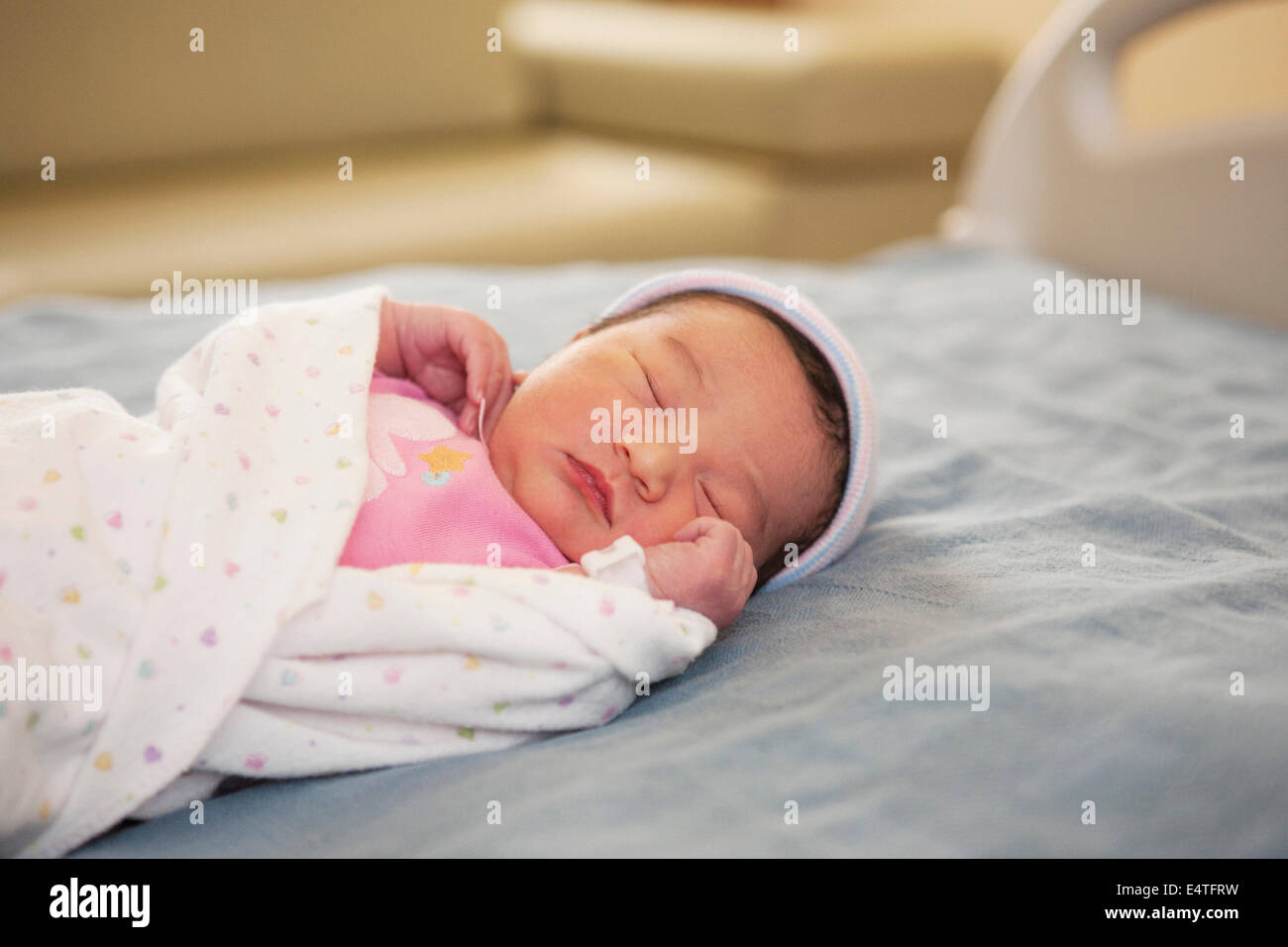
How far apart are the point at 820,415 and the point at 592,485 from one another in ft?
→ 0.76

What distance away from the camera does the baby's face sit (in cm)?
93

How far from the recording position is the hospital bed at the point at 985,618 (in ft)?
2.20

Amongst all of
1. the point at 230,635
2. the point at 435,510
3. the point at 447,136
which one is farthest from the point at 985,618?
the point at 447,136

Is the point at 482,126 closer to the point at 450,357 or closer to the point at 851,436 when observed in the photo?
the point at 450,357

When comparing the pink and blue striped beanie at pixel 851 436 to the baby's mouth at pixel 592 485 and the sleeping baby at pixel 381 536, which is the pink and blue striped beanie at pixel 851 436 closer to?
the sleeping baby at pixel 381 536

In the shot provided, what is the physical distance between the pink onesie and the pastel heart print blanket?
0.17 feet

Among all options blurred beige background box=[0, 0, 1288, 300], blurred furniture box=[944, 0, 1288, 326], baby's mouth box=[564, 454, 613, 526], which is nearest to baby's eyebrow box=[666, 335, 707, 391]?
baby's mouth box=[564, 454, 613, 526]

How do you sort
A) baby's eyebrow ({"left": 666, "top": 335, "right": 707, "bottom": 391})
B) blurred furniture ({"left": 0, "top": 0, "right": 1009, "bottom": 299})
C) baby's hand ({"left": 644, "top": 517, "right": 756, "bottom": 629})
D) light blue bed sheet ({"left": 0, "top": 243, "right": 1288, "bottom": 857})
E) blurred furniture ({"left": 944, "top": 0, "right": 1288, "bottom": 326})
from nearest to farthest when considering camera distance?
light blue bed sheet ({"left": 0, "top": 243, "right": 1288, "bottom": 857}) < baby's hand ({"left": 644, "top": 517, "right": 756, "bottom": 629}) < baby's eyebrow ({"left": 666, "top": 335, "right": 707, "bottom": 391}) < blurred furniture ({"left": 944, "top": 0, "right": 1288, "bottom": 326}) < blurred furniture ({"left": 0, "top": 0, "right": 1009, "bottom": 299})

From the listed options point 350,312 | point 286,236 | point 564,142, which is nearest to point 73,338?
point 350,312

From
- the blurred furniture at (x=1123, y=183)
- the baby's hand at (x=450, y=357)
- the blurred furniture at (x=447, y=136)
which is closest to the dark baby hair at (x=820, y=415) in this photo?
the baby's hand at (x=450, y=357)

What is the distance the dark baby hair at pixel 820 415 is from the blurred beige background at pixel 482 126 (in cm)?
146

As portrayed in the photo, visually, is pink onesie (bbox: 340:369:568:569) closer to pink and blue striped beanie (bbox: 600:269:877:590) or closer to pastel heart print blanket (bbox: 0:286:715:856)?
pastel heart print blanket (bbox: 0:286:715:856)

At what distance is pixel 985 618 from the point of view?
873 mm

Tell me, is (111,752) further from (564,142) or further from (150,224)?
(564,142)
